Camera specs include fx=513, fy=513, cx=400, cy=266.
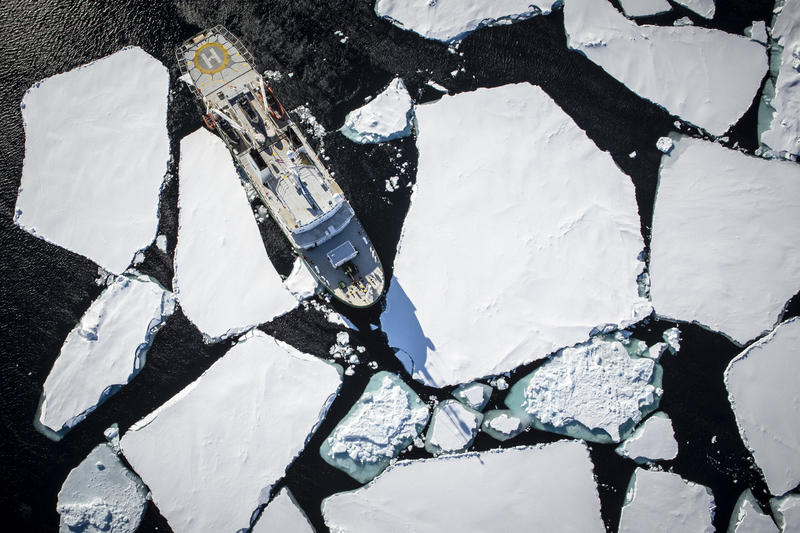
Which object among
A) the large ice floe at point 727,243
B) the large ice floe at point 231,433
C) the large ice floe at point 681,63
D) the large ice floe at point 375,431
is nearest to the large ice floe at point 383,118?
the large ice floe at point 681,63

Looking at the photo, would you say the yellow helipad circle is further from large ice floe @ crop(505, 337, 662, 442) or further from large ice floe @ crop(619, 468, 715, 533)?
large ice floe @ crop(619, 468, 715, 533)

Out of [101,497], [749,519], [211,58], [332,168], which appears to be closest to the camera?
[749,519]

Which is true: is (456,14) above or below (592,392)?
above

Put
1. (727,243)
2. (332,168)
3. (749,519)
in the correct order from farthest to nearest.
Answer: (332,168) → (727,243) → (749,519)

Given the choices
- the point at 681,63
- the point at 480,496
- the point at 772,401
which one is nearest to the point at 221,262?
the point at 480,496

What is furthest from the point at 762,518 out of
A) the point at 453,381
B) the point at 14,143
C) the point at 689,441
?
the point at 14,143

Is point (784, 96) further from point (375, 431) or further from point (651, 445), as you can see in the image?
point (375, 431)

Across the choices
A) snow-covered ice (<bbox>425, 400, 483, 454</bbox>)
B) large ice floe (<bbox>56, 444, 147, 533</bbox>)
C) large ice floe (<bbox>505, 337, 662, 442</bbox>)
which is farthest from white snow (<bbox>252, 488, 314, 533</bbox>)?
large ice floe (<bbox>505, 337, 662, 442</bbox>)

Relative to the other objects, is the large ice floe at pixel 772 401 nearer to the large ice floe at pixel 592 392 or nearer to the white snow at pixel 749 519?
the white snow at pixel 749 519

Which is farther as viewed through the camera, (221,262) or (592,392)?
(221,262)
